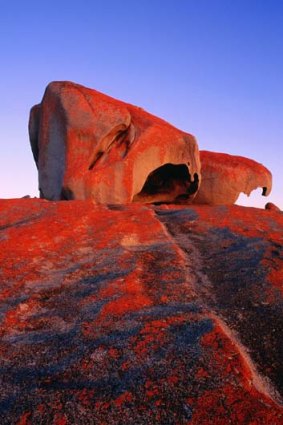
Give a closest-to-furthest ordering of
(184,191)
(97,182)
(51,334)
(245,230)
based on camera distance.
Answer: (51,334)
(245,230)
(97,182)
(184,191)

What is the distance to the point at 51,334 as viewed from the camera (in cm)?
450

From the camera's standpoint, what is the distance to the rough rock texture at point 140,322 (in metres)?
3.25

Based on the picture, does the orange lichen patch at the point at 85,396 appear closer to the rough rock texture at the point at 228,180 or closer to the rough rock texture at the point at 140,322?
the rough rock texture at the point at 140,322

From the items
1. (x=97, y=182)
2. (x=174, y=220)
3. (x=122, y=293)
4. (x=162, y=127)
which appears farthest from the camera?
(x=162, y=127)

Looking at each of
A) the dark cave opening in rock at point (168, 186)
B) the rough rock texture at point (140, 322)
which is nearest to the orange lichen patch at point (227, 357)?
the rough rock texture at point (140, 322)

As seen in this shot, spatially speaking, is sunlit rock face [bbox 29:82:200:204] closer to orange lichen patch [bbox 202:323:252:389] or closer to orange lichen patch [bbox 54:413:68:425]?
orange lichen patch [bbox 202:323:252:389]

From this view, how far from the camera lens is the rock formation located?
46.7ft

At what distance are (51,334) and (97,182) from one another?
9.91 m

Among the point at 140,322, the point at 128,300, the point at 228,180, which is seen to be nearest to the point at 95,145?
the point at 228,180

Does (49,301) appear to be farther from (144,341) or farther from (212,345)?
(212,345)

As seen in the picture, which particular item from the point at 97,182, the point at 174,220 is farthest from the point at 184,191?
the point at 174,220

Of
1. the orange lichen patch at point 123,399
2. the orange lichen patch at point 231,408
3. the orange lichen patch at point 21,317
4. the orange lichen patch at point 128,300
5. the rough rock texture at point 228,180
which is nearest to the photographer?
the orange lichen patch at point 231,408

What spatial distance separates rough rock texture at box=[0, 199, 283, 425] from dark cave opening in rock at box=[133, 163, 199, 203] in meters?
9.27

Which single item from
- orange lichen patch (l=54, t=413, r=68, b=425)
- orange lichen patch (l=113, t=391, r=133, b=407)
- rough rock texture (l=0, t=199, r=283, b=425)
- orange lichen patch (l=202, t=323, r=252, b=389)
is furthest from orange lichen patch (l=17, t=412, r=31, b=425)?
orange lichen patch (l=202, t=323, r=252, b=389)
